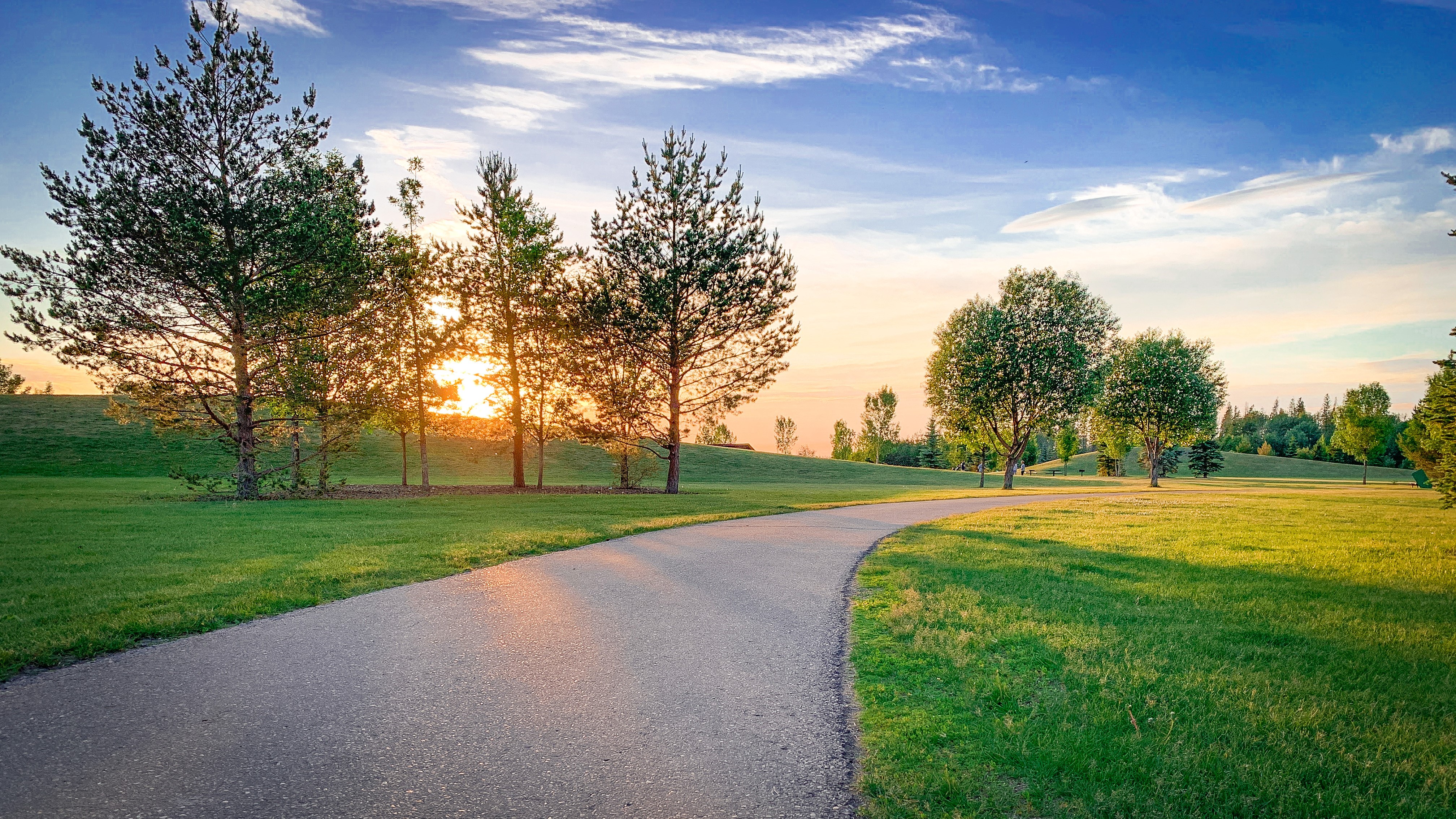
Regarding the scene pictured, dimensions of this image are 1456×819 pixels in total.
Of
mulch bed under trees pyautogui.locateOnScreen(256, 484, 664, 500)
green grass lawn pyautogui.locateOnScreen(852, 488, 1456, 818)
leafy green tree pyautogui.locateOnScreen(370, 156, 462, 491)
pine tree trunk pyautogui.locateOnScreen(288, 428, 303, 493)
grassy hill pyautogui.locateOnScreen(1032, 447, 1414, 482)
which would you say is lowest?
grassy hill pyautogui.locateOnScreen(1032, 447, 1414, 482)

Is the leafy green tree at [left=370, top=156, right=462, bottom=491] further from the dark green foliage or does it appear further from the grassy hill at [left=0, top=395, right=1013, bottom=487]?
the dark green foliage

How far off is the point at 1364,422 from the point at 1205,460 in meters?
24.3

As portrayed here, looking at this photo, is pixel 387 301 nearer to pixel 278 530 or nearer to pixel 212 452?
pixel 278 530

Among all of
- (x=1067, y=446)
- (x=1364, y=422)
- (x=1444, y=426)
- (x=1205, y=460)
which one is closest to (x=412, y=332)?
(x=1444, y=426)

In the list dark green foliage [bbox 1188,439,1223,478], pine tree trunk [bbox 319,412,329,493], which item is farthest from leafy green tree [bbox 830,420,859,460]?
pine tree trunk [bbox 319,412,329,493]

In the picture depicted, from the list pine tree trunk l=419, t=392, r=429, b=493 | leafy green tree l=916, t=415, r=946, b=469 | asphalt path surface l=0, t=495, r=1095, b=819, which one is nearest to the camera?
asphalt path surface l=0, t=495, r=1095, b=819

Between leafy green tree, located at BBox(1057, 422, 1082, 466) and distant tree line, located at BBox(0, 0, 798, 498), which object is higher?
distant tree line, located at BBox(0, 0, 798, 498)

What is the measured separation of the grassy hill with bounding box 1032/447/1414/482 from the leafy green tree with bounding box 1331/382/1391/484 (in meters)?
6.35

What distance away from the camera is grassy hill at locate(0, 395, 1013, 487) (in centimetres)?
3906

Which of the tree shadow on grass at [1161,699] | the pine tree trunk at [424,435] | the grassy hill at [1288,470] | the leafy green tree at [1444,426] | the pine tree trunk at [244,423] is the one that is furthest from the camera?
the grassy hill at [1288,470]

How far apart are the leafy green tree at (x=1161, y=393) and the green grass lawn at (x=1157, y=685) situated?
43.2 meters

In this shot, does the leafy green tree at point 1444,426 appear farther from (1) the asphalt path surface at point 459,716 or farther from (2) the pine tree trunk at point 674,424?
(2) the pine tree trunk at point 674,424

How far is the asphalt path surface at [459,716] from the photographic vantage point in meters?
3.37

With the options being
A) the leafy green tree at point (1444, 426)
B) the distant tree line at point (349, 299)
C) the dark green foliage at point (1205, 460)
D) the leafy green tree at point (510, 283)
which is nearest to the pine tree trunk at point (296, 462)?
the distant tree line at point (349, 299)
